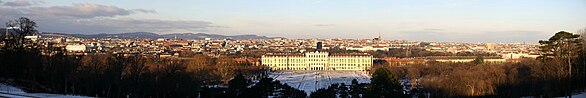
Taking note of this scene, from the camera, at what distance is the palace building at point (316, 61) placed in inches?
3472

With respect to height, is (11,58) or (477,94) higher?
(11,58)

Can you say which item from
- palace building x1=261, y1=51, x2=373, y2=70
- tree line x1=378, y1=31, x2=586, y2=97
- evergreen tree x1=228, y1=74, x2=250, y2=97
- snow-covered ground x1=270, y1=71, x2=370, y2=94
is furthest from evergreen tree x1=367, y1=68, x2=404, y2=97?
palace building x1=261, y1=51, x2=373, y2=70

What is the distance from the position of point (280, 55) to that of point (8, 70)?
65583 mm

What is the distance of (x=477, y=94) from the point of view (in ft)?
101

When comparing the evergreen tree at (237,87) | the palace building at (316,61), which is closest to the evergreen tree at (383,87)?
the evergreen tree at (237,87)

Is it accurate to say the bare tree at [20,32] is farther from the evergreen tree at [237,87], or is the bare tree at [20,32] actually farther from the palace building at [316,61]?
the palace building at [316,61]

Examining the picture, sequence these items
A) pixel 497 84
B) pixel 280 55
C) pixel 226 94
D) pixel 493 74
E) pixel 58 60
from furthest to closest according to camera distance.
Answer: pixel 280 55 < pixel 493 74 < pixel 497 84 < pixel 58 60 < pixel 226 94

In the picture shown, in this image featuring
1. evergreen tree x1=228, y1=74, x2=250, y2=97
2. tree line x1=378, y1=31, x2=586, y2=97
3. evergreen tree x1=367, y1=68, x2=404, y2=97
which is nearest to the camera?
evergreen tree x1=228, y1=74, x2=250, y2=97

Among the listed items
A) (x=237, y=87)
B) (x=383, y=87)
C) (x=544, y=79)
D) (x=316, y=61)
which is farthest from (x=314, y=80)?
(x=316, y=61)

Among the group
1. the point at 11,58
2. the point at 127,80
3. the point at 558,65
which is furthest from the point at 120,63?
the point at 558,65

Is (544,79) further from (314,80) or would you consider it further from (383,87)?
(314,80)

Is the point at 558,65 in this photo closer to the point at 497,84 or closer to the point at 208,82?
the point at 497,84

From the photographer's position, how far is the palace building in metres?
88.2

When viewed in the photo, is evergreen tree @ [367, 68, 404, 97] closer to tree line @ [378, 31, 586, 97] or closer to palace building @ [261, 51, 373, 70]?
tree line @ [378, 31, 586, 97]
